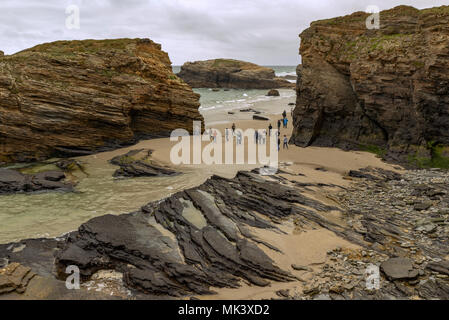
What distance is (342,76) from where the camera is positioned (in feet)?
98.6

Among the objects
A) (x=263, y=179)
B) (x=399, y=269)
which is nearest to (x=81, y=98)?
(x=263, y=179)

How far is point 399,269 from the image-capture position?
1179 centimetres

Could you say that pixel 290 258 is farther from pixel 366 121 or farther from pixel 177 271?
pixel 366 121

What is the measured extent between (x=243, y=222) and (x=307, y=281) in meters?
4.89

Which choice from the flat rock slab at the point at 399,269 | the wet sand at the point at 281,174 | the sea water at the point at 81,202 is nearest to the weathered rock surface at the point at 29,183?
the sea water at the point at 81,202

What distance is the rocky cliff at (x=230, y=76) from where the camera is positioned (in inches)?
4943

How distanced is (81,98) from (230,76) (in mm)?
103951

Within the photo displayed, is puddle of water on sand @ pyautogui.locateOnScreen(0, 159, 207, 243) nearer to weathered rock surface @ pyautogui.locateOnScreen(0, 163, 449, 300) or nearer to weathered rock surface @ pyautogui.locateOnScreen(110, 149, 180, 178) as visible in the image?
weathered rock surface @ pyautogui.locateOnScreen(110, 149, 180, 178)

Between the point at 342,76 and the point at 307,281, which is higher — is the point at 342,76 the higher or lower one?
the higher one

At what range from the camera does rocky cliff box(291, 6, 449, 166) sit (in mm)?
23969

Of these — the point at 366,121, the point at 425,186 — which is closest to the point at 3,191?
the point at 425,186

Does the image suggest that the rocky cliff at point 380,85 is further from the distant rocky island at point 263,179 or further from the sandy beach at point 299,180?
the sandy beach at point 299,180

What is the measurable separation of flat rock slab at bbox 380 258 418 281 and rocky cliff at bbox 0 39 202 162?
87.9ft

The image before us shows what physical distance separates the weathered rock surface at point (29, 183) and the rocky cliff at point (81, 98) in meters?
6.34
